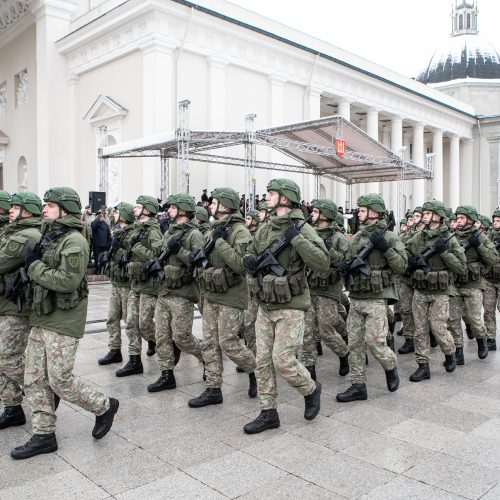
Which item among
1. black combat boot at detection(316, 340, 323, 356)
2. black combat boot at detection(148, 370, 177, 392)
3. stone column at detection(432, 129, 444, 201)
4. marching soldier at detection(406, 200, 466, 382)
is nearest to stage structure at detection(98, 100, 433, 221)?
black combat boot at detection(316, 340, 323, 356)

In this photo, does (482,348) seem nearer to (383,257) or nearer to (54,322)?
(383,257)

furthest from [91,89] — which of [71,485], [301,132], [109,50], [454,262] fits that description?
[71,485]

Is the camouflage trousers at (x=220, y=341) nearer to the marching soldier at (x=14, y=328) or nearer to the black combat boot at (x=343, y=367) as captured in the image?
the black combat boot at (x=343, y=367)

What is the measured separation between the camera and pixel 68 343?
4246mm

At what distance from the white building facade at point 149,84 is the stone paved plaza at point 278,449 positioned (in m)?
13.6

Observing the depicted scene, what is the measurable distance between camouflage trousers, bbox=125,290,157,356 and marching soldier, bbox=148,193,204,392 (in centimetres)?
46

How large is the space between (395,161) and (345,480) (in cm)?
1133

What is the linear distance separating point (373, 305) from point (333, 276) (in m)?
0.84

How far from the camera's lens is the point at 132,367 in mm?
6516

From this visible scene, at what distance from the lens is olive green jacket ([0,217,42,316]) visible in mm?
4469

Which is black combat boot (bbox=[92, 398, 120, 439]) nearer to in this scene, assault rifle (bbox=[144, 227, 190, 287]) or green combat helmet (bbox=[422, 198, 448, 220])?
assault rifle (bbox=[144, 227, 190, 287])

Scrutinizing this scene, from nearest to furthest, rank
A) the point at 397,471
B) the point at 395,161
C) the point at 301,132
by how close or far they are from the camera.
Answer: the point at 397,471
the point at 301,132
the point at 395,161

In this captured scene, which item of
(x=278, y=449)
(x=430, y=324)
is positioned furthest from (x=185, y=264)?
(x=430, y=324)

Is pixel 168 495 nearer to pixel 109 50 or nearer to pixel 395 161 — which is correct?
pixel 395 161
